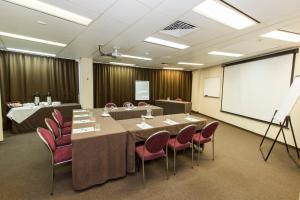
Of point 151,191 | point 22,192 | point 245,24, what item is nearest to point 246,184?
point 151,191

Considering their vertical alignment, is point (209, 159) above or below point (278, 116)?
below

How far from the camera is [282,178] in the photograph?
2.47m

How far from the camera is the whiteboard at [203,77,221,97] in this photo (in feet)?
22.2

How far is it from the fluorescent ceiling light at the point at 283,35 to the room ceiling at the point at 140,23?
157 millimetres

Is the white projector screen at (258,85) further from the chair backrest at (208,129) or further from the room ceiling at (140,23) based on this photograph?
the chair backrest at (208,129)

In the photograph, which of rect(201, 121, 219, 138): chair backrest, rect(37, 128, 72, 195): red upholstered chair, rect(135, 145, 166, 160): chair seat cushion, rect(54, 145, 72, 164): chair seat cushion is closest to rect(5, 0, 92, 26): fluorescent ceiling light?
rect(37, 128, 72, 195): red upholstered chair

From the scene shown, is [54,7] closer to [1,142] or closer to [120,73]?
[1,142]

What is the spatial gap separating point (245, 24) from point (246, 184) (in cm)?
271

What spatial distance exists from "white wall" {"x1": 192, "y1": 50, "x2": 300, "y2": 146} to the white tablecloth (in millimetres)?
7042

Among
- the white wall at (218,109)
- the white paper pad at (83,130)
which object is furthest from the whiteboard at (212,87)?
the white paper pad at (83,130)

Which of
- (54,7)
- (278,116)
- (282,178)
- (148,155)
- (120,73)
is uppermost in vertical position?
(54,7)

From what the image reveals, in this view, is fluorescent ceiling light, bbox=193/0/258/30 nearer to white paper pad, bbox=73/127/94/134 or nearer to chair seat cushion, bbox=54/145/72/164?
white paper pad, bbox=73/127/94/134

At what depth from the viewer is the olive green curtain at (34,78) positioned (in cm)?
470

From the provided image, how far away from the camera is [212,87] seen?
23.4ft
